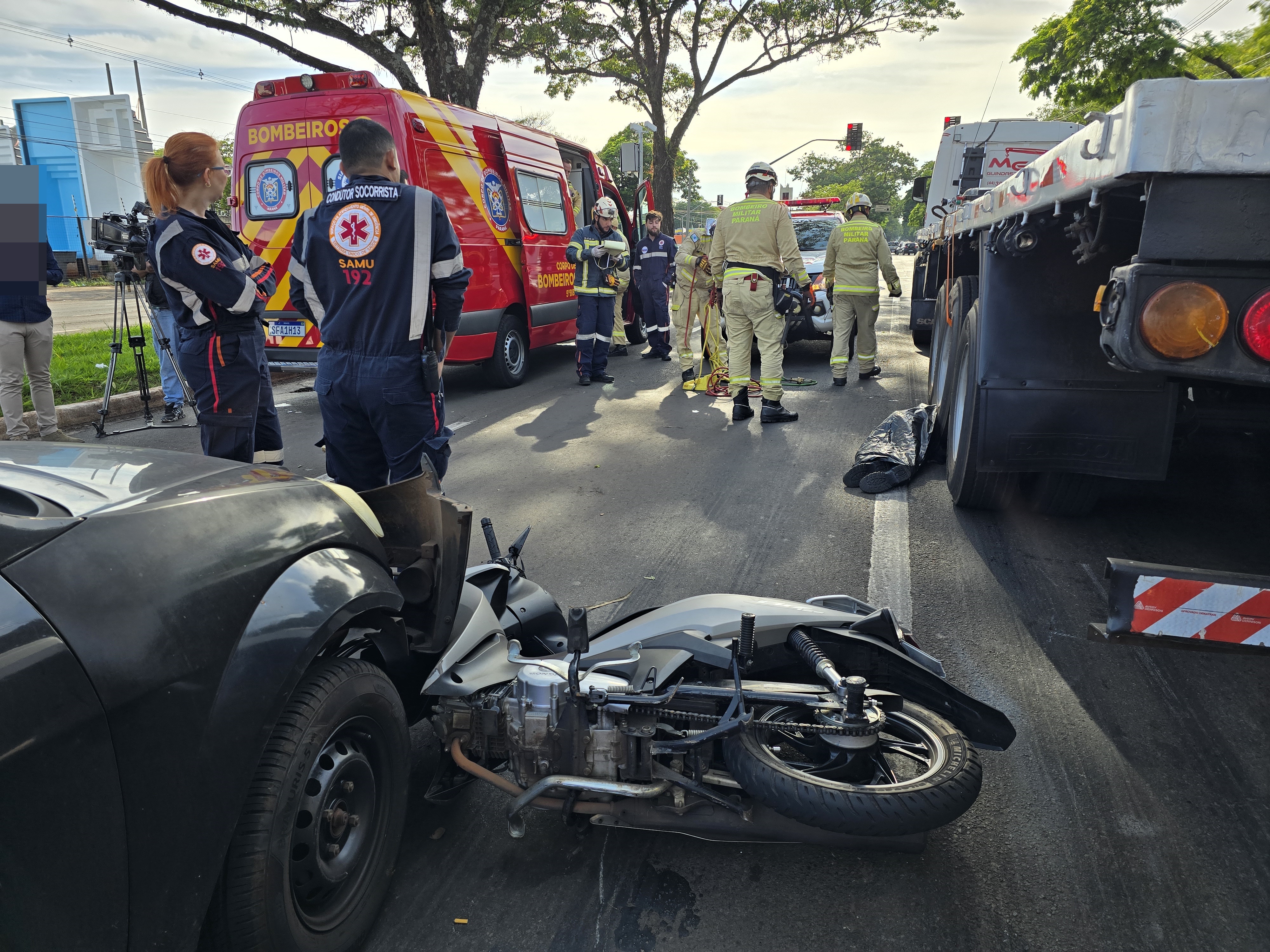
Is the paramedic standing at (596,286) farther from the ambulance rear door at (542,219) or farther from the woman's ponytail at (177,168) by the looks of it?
the woman's ponytail at (177,168)

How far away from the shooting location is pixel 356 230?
3119mm

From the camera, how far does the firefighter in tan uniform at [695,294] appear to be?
29.7 feet

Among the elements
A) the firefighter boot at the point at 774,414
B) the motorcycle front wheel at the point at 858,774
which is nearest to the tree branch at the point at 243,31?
the firefighter boot at the point at 774,414

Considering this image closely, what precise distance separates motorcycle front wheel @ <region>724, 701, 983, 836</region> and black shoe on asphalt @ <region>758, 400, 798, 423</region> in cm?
515

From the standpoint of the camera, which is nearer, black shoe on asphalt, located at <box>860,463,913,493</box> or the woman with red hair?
the woman with red hair

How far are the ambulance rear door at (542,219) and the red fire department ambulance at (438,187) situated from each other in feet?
0.06

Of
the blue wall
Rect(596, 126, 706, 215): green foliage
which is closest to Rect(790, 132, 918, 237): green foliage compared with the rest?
Rect(596, 126, 706, 215): green foliage

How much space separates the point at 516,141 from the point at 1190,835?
8684 millimetres

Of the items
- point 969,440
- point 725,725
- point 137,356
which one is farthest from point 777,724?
point 137,356

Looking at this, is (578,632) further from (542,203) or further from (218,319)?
(542,203)

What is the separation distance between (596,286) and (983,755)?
24.4ft

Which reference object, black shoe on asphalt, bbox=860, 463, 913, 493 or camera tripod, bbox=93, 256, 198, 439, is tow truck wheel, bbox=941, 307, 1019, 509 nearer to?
black shoe on asphalt, bbox=860, 463, 913, 493

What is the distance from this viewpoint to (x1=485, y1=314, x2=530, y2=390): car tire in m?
8.82

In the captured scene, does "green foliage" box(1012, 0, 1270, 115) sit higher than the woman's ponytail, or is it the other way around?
"green foliage" box(1012, 0, 1270, 115)
